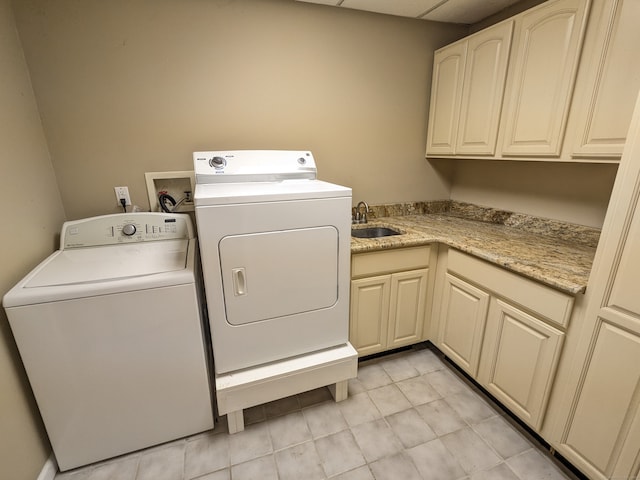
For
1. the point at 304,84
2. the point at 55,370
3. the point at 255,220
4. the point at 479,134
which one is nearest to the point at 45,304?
the point at 55,370

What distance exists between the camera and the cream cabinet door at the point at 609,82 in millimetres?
1193

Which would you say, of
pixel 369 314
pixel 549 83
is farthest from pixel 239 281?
pixel 549 83

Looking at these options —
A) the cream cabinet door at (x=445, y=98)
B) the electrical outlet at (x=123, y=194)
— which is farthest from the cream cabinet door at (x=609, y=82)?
the electrical outlet at (x=123, y=194)

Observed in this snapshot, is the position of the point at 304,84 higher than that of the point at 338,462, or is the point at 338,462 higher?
the point at 304,84

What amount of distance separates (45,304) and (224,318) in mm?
672

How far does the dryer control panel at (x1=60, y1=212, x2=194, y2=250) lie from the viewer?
63.6 inches

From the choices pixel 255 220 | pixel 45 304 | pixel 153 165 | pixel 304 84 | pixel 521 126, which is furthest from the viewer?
pixel 304 84

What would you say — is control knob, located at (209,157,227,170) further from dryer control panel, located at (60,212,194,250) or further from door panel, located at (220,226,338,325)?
door panel, located at (220,226,338,325)

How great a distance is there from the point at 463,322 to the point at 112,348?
1.84 meters

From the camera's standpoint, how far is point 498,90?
68.7 inches

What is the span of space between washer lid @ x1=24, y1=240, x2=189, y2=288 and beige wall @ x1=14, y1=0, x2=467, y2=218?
369 mm

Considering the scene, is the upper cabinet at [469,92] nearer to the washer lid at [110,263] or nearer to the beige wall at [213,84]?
the beige wall at [213,84]

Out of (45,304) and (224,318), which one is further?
(224,318)

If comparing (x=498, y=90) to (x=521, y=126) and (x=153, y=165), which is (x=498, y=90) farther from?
(x=153, y=165)
